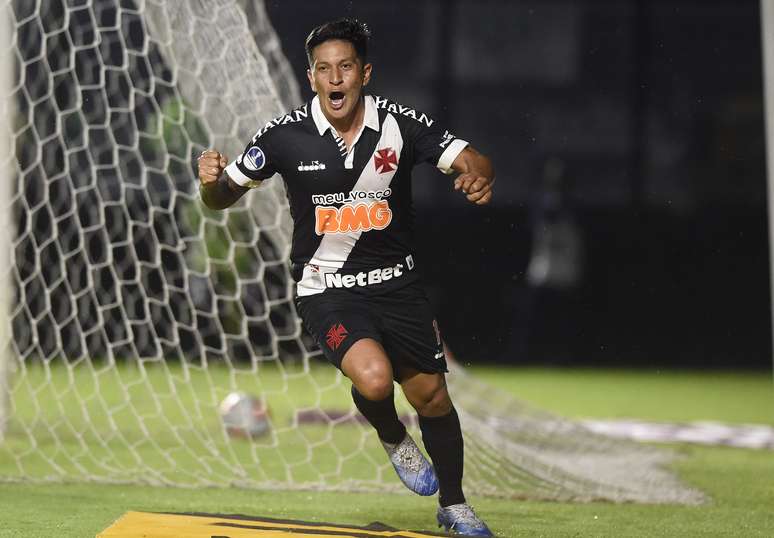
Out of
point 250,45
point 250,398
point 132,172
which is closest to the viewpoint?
point 250,45

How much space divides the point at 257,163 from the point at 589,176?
335 inches

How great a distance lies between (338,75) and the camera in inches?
155

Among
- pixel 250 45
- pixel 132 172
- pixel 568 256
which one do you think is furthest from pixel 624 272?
pixel 250 45

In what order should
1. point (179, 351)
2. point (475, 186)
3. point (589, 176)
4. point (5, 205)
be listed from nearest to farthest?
point (475, 186) < point (5, 205) < point (179, 351) < point (589, 176)

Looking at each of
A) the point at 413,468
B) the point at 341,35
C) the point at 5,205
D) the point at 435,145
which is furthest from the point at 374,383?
the point at 5,205

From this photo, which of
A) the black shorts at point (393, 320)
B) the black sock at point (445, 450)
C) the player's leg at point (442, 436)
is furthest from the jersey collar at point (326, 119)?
the black sock at point (445, 450)

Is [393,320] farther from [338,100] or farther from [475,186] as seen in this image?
[338,100]

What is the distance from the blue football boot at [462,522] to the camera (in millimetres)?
4023

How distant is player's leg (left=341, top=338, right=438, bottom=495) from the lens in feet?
12.6

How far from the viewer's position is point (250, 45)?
525cm

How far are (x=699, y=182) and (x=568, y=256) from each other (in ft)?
4.72

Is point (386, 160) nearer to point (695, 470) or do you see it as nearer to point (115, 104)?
point (695, 470)

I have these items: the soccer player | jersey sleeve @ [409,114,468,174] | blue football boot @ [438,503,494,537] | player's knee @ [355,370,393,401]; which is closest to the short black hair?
the soccer player

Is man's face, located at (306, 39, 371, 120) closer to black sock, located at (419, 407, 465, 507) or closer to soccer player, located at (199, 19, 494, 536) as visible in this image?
soccer player, located at (199, 19, 494, 536)
